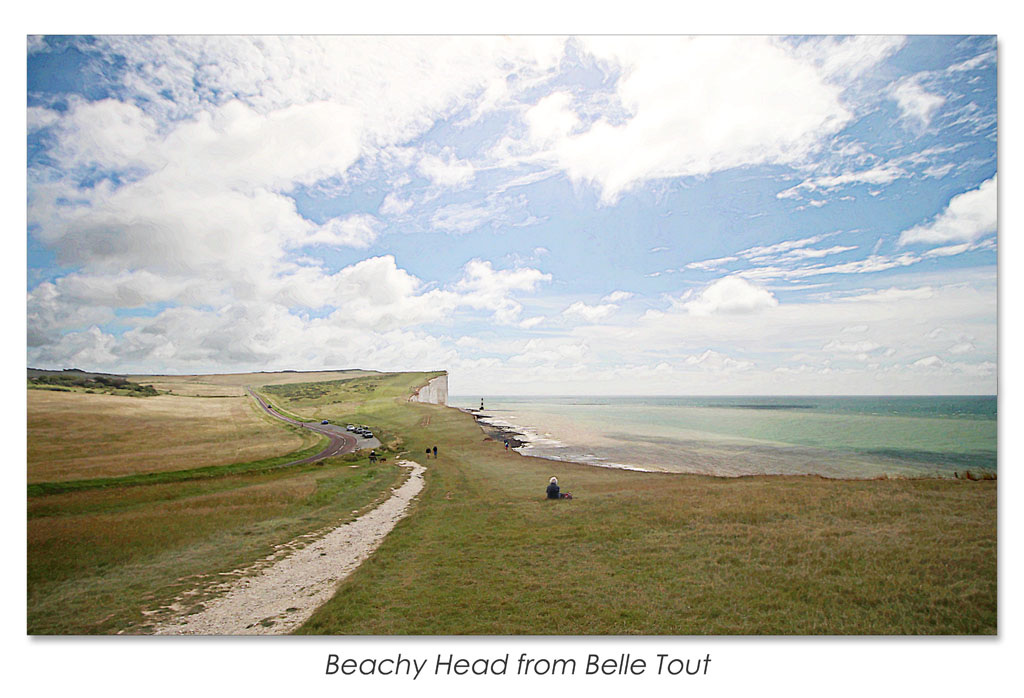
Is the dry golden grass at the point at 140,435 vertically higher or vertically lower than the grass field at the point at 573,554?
higher

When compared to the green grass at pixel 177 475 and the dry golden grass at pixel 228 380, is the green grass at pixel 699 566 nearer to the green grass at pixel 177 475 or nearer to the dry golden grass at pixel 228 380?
the green grass at pixel 177 475

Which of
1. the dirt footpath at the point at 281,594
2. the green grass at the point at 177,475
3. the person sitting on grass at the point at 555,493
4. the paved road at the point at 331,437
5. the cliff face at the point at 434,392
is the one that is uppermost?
the cliff face at the point at 434,392

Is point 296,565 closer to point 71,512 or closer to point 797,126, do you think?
point 71,512

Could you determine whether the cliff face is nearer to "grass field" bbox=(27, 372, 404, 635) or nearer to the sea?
the sea

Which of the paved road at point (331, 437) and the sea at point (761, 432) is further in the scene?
the paved road at point (331, 437)

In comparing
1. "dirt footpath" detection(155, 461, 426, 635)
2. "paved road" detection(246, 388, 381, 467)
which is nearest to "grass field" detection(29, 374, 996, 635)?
"dirt footpath" detection(155, 461, 426, 635)

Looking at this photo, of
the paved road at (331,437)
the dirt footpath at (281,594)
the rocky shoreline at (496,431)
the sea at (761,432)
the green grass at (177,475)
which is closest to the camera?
the dirt footpath at (281,594)

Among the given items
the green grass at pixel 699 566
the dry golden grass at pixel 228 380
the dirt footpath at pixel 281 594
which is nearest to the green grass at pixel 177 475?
the dry golden grass at pixel 228 380
